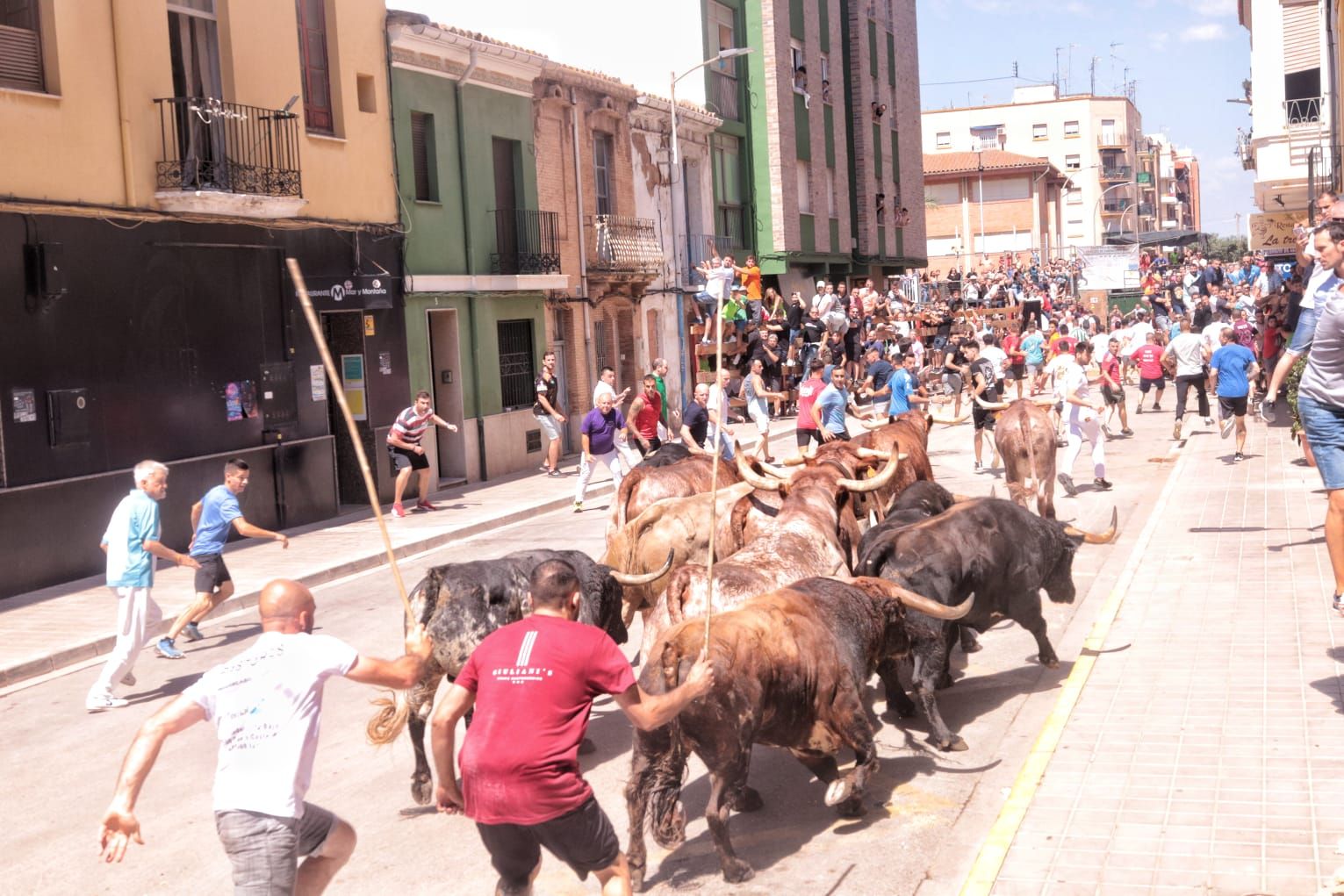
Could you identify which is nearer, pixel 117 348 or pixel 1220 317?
pixel 117 348

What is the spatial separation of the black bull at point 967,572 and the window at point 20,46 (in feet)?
39.6

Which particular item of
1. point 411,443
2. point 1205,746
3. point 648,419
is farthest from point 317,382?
point 1205,746

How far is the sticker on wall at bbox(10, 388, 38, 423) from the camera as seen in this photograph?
53.0 ft

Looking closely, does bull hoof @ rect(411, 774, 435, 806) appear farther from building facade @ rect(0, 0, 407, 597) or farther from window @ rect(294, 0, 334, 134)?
window @ rect(294, 0, 334, 134)

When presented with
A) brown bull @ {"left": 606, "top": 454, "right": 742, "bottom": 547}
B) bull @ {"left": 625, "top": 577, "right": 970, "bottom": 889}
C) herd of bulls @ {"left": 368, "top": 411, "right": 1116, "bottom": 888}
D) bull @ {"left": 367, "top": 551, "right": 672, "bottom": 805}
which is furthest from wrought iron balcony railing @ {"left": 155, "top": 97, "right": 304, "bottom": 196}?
bull @ {"left": 625, "top": 577, "right": 970, "bottom": 889}

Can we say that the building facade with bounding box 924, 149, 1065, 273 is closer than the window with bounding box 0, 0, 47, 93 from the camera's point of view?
No

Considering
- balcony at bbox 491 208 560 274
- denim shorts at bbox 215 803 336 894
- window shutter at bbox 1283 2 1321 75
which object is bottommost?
denim shorts at bbox 215 803 336 894

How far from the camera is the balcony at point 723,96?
37.4 metres

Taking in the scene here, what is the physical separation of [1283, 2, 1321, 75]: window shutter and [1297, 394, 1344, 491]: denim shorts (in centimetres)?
2651

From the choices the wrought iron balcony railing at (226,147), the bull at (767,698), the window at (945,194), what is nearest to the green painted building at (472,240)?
the wrought iron balcony railing at (226,147)

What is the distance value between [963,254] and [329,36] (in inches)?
2685

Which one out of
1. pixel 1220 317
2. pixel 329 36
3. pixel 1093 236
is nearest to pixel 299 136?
pixel 329 36

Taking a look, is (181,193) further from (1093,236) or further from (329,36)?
(1093,236)

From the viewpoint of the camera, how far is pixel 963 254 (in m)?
86.5
